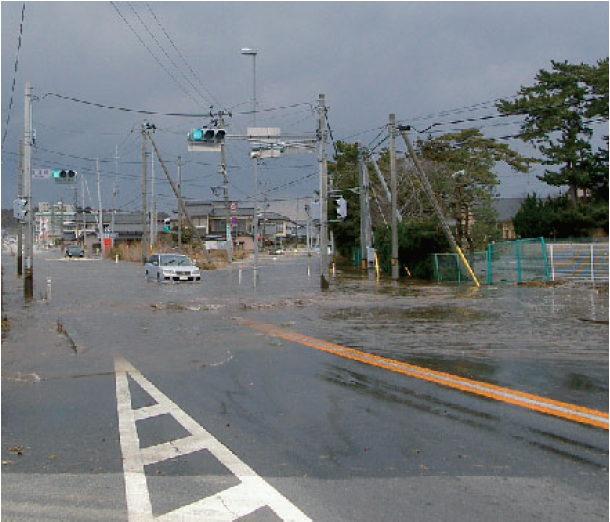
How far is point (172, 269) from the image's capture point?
33.7 meters

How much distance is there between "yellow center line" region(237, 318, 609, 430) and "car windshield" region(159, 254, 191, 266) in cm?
2339

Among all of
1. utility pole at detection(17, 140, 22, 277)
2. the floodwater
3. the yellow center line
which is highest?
utility pole at detection(17, 140, 22, 277)

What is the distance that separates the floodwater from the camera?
389 inches

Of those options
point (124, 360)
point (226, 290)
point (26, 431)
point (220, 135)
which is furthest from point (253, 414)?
point (226, 290)

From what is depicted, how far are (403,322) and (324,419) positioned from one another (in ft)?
31.0

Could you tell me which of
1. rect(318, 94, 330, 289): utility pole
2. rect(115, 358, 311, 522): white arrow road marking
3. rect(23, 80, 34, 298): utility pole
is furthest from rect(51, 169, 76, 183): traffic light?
rect(115, 358, 311, 522): white arrow road marking

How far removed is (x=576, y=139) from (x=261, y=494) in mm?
41259

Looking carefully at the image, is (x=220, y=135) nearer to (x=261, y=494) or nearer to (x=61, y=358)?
(x=61, y=358)

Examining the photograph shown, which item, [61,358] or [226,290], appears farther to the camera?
[226,290]

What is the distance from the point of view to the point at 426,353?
36.7 ft

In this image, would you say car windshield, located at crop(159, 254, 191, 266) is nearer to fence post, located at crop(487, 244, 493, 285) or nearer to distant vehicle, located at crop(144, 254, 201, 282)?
distant vehicle, located at crop(144, 254, 201, 282)

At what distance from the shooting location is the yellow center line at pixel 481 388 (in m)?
6.85

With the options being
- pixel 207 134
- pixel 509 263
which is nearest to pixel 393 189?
pixel 509 263

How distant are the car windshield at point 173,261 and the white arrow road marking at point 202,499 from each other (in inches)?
1089
